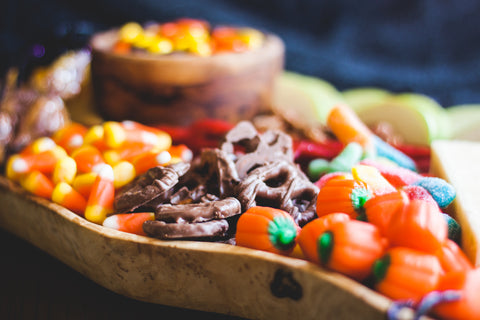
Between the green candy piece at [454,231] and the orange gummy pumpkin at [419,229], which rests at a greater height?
the orange gummy pumpkin at [419,229]

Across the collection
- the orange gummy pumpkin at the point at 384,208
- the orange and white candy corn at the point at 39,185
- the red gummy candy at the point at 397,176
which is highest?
the orange gummy pumpkin at the point at 384,208

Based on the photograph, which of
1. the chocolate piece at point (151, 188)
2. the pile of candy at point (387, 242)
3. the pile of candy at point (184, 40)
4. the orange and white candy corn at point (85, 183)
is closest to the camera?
the pile of candy at point (387, 242)

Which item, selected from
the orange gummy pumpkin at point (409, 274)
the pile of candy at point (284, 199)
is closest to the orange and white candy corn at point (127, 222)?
the pile of candy at point (284, 199)

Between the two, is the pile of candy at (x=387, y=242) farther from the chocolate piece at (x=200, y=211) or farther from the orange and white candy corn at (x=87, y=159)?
the orange and white candy corn at (x=87, y=159)

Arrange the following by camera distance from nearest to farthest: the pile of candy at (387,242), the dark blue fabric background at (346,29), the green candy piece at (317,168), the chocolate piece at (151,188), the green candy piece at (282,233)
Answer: the pile of candy at (387,242) → the green candy piece at (282,233) → the chocolate piece at (151,188) → the green candy piece at (317,168) → the dark blue fabric background at (346,29)

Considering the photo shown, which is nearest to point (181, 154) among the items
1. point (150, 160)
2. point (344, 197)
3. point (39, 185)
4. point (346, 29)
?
point (150, 160)

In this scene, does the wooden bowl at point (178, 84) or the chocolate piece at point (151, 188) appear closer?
the chocolate piece at point (151, 188)

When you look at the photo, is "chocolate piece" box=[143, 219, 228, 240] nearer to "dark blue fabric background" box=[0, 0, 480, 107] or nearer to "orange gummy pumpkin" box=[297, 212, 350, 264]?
"orange gummy pumpkin" box=[297, 212, 350, 264]

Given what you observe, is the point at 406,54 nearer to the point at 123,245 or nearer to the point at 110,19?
the point at 110,19
